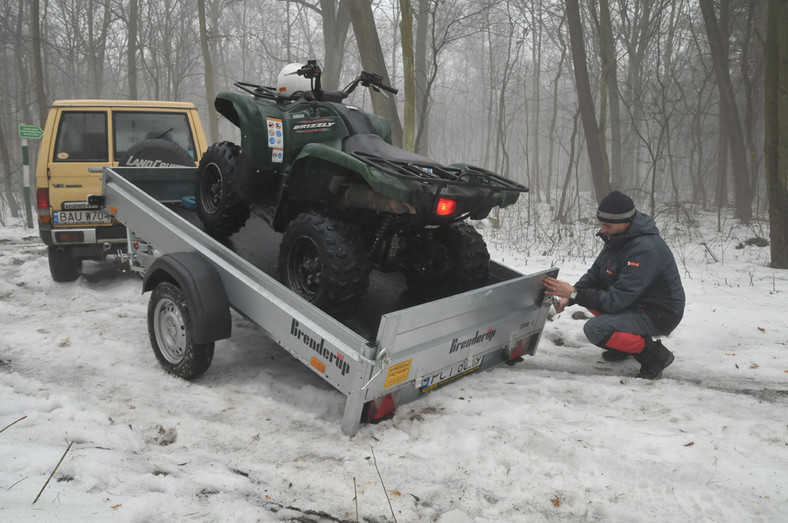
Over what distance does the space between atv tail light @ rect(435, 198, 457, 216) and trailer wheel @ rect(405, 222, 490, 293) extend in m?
0.88

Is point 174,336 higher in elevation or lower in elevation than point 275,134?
lower

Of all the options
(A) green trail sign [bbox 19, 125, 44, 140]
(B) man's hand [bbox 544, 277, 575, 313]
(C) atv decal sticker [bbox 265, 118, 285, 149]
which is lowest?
(B) man's hand [bbox 544, 277, 575, 313]

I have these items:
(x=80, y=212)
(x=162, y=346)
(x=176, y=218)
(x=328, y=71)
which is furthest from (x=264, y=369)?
(x=328, y=71)

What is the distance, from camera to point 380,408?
3088mm

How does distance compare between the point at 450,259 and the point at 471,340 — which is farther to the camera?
the point at 450,259

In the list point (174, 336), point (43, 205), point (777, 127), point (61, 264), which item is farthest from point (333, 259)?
point (777, 127)

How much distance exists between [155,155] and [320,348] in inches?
168

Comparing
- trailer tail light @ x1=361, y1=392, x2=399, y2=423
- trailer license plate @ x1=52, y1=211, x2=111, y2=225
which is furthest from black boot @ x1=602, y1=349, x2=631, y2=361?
trailer license plate @ x1=52, y1=211, x2=111, y2=225

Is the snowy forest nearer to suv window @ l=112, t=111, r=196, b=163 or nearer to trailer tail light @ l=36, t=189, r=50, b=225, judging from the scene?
suv window @ l=112, t=111, r=196, b=163

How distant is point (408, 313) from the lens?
2.85m

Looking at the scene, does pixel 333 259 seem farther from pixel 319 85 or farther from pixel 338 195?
pixel 319 85

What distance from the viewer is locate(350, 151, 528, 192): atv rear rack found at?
3033 mm

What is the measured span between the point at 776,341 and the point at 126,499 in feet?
16.6

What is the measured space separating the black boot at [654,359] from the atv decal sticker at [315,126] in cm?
287
